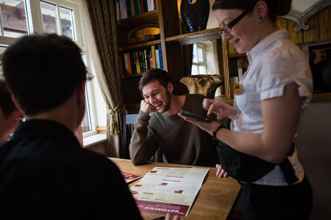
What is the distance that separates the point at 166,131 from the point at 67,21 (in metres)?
1.64

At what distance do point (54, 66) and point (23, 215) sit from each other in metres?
0.31

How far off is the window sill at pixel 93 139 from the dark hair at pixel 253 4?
2.04 meters

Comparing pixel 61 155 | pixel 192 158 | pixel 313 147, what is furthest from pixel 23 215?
pixel 313 147

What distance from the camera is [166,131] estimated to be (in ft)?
6.15

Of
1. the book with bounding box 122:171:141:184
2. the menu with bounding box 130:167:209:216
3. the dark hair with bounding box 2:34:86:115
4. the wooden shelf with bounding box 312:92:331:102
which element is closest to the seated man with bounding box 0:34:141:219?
the dark hair with bounding box 2:34:86:115

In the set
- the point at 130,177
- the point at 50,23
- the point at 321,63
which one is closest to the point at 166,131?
the point at 130,177

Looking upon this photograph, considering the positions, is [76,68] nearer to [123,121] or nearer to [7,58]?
[7,58]

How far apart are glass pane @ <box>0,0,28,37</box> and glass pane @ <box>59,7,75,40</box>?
16.1 inches

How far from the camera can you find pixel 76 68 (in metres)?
0.62

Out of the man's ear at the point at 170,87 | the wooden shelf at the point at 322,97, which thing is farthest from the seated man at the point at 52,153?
the wooden shelf at the point at 322,97

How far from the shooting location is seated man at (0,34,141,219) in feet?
1.64

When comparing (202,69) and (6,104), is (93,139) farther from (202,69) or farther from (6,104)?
(6,104)

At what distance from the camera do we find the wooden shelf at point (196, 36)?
230cm

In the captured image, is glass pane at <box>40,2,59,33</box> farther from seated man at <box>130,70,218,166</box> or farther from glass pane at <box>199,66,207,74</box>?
glass pane at <box>199,66,207,74</box>
